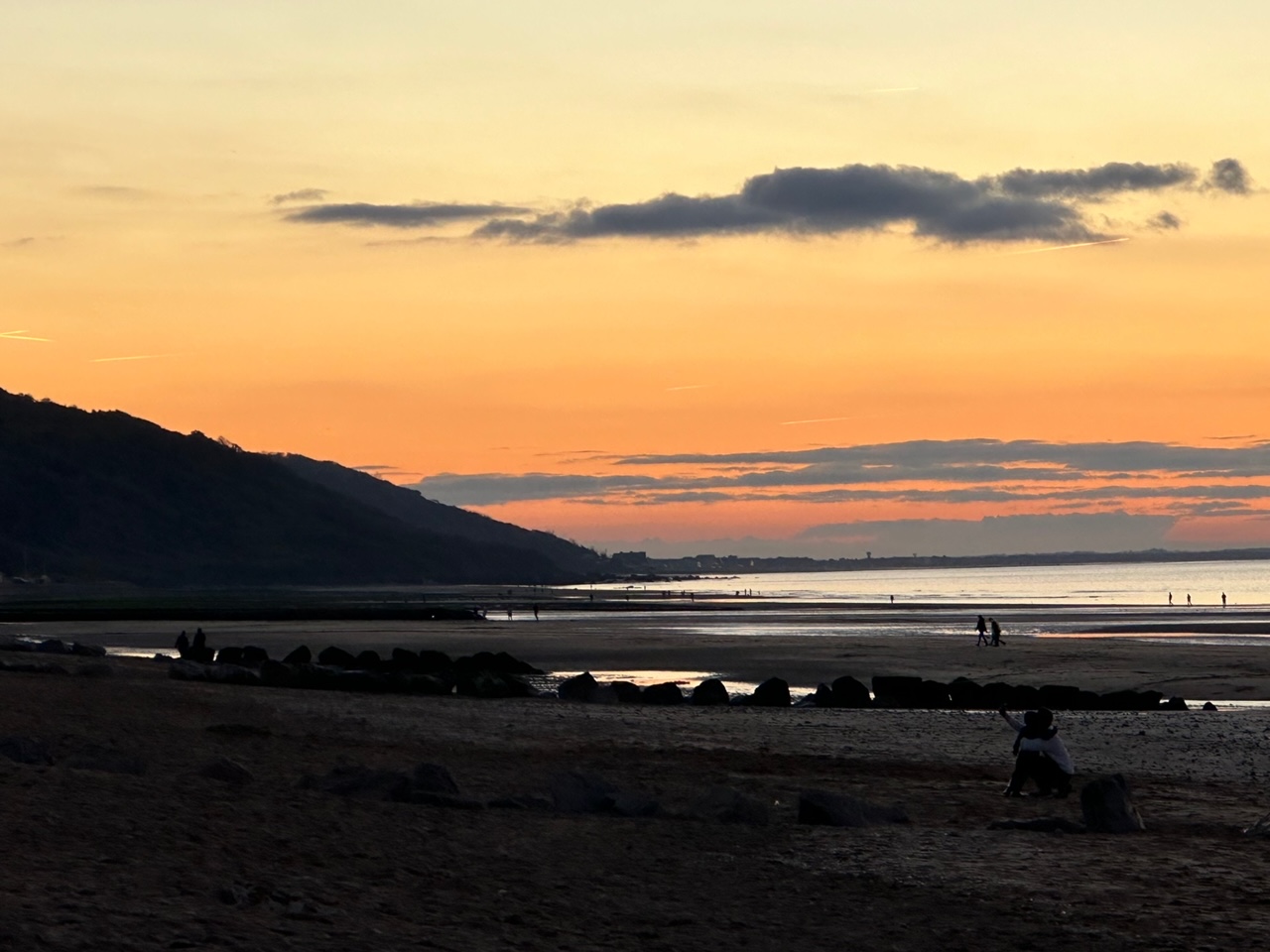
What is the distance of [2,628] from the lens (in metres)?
78.3

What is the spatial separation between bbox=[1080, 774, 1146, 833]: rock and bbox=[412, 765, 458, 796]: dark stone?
6457 millimetres

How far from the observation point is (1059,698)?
33750 mm

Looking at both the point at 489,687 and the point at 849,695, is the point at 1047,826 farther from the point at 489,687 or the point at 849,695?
the point at 489,687

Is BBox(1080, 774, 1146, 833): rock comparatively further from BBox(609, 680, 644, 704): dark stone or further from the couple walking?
the couple walking

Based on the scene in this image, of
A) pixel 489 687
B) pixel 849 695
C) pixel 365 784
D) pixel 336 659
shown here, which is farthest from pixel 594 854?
pixel 336 659

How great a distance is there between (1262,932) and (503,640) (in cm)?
5890

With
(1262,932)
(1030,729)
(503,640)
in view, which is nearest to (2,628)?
(503,640)

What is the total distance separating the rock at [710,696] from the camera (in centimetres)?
3397

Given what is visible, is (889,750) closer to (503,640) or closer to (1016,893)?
(1016,893)

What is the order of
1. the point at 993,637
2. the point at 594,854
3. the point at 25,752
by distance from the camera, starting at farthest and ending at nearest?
the point at 993,637, the point at 25,752, the point at 594,854

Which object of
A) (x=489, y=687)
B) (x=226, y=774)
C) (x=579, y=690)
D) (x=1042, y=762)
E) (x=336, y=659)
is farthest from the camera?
(x=336, y=659)

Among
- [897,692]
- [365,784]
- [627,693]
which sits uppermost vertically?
[897,692]

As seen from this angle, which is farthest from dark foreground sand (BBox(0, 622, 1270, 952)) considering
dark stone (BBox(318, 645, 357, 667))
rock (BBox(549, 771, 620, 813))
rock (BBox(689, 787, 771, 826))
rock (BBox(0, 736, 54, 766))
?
dark stone (BBox(318, 645, 357, 667))

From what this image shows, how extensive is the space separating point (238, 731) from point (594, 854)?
1031cm
